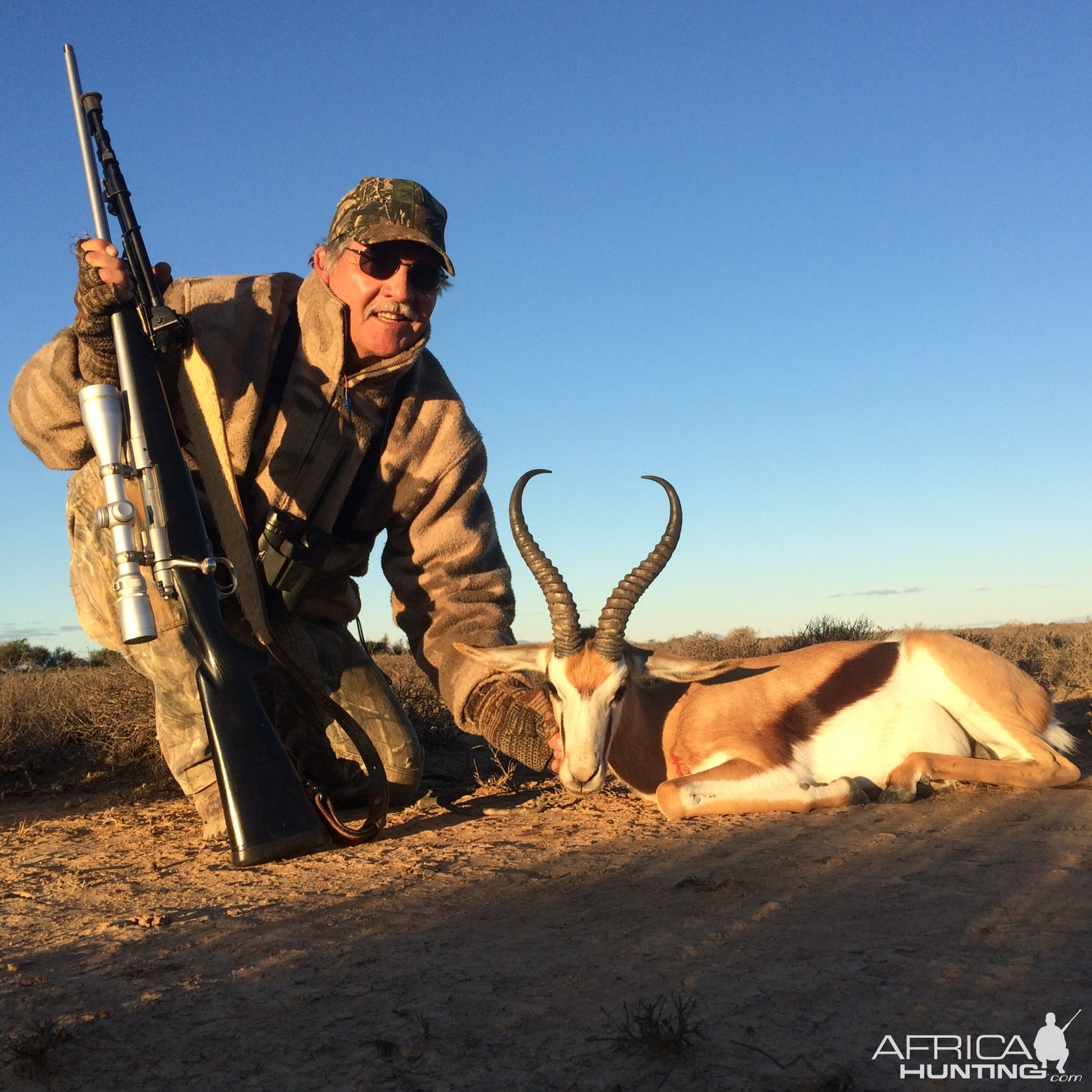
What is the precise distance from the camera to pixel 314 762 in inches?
237

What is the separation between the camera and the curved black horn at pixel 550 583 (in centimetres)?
578

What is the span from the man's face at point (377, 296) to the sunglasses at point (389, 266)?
1 cm

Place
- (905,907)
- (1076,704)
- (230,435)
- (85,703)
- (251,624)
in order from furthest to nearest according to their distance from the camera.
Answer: (1076,704) → (85,703) → (230,435) → (251,624) → (905,907)

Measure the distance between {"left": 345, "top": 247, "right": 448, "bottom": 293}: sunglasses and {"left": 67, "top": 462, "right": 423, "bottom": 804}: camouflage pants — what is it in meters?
1.90

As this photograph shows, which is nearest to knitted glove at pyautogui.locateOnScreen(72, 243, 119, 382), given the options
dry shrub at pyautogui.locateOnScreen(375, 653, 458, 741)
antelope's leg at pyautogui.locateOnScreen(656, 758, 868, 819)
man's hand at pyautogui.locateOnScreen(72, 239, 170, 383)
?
man's hand at pyautogui.locateOnScreen(72, 239, 170, 383)

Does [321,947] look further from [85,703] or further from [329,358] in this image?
[85,703]

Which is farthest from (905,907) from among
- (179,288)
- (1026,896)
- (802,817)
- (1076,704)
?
(1076,704)

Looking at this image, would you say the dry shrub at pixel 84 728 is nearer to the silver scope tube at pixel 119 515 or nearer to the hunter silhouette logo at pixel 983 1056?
the silver scope tube at pixel 119 515

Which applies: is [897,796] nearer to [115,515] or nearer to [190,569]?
[190,569]

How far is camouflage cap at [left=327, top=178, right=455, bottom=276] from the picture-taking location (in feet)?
18.6

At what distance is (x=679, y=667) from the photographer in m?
5.97

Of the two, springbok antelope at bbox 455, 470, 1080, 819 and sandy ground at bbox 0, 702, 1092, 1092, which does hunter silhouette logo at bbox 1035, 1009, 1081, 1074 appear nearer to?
sandy ground at bbox 0, 702, 1092, 1092

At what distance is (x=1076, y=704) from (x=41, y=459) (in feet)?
28.0

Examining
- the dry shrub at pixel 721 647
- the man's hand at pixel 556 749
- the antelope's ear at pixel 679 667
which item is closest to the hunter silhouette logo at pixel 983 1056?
the man's hand at pixel 556 749
